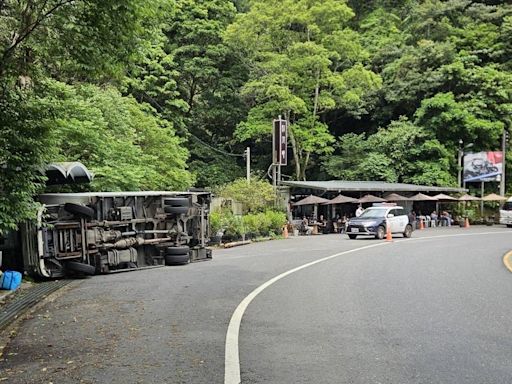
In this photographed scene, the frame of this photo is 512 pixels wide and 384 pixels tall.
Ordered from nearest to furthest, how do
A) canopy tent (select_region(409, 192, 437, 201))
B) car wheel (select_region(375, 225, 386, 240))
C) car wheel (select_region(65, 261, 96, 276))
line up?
car wheel (select_region(65, 261, 96, 276))
car wheel (select_region(375, 225, 386, 240))
canopy tent (select_region(409, 192, 437, 201))

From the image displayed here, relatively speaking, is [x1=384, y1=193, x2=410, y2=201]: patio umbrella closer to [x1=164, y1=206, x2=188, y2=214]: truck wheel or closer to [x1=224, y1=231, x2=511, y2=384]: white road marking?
[x1=164, y1=206, x2=188, y2=214]: truck wheel

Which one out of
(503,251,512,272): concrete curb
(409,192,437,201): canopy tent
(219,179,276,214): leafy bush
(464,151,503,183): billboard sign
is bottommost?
(503,251,512,272): concrete curb

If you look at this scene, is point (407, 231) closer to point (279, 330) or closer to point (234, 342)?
point (279, 330)

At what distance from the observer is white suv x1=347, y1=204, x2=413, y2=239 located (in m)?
26.5

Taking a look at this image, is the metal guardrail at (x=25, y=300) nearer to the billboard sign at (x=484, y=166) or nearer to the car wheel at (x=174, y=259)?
the car wheel at (x=174, y=259)

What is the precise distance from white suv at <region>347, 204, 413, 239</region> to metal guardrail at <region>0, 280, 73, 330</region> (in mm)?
17039

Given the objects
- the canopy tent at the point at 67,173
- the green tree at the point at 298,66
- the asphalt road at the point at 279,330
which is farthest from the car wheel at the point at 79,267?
the green tree at the point at 298,66

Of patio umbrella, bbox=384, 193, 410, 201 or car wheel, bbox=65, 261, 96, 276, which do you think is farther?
patio umbrella, bbox=384, 193, 410, 201

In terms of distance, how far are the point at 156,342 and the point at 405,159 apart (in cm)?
3985

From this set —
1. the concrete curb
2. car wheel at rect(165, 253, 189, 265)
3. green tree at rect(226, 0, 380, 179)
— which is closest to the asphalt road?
the concrete curb

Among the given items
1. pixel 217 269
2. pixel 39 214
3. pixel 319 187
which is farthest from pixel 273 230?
pixel 39 214

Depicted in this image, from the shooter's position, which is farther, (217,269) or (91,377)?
(217,269)

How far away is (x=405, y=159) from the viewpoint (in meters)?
43.7

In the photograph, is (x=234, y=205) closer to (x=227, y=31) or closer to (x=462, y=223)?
(x=227, y=31)
